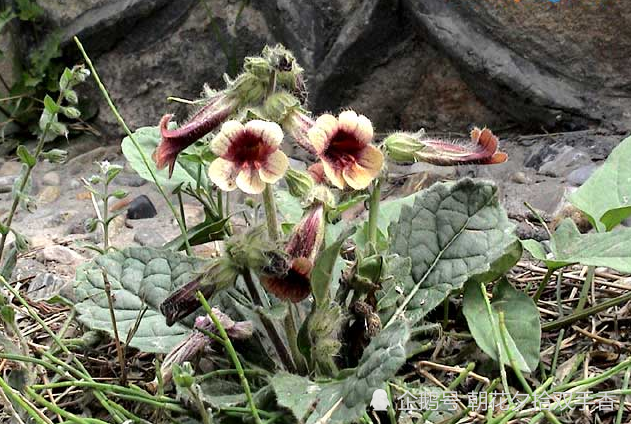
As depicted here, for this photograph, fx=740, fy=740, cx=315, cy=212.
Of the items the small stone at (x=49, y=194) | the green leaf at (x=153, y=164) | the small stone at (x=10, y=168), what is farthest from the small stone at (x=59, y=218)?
the green leaf at (x=153, y=164)

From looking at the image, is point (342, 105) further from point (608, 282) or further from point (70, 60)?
point (608, 282)

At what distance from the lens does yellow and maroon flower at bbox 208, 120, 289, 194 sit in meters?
0.75

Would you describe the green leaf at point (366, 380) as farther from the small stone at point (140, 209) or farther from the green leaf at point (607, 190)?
the small stone at point (140, 209)

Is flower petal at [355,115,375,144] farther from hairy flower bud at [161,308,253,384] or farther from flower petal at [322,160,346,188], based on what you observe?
hairy flower bud at [161,308,253,384]

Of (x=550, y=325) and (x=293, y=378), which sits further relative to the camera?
(x=550, y=325)

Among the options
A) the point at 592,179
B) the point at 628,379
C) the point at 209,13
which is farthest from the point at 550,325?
the point at 209,13

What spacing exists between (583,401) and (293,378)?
0.33 meters

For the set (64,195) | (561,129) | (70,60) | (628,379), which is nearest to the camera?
(628,379)

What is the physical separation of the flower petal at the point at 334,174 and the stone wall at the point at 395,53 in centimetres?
132

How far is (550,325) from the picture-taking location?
1024 millimetres

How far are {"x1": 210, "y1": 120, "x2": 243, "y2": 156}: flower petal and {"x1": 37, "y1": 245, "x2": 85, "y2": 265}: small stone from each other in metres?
0.91

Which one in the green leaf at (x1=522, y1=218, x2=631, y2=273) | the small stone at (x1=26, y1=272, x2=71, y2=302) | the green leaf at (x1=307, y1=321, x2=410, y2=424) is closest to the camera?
the green leaf at (x1=307, y1=321, x2=410, y2=424)

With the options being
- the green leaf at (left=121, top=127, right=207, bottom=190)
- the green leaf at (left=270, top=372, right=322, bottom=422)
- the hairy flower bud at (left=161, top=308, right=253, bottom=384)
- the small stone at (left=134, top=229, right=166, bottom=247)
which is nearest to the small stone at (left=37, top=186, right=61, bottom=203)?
the small stone at (left=134, top=229, right=166, bottom=247)

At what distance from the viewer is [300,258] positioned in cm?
80
